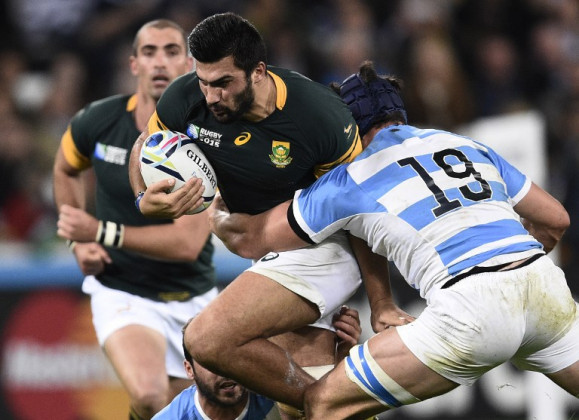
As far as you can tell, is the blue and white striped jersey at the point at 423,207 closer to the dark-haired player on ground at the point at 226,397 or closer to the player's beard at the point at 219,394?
the dark-haired player on ground at the point at 226,397

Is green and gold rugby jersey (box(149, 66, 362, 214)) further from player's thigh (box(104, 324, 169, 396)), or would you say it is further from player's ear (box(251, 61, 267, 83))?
player's thigh (box(104, 324, 169, 396))

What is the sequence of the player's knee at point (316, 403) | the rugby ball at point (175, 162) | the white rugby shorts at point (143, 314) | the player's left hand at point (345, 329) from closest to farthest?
the player's knee at point (316, 403)
the rugby ball at point (175, 162)
the player's left hand at point (345, 329)
the white rugby shorts at point (143, 314)

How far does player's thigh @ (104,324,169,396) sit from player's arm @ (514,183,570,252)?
2244 mm

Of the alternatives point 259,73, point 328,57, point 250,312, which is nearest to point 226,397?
point 250,312

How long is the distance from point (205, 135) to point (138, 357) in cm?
163

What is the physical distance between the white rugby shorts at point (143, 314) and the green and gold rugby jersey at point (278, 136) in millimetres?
1577

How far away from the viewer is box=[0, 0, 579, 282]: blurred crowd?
9.82m

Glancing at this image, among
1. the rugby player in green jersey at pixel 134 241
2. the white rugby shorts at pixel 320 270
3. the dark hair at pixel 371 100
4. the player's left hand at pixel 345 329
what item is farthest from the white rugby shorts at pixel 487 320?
the rugby player in green jersey at pixel 134 241

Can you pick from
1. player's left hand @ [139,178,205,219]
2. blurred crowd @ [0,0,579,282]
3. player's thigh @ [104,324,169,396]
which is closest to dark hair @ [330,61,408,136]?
player's left hand @ [139,178,205,219]

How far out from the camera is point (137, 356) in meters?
5.96

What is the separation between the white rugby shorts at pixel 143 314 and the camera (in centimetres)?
621

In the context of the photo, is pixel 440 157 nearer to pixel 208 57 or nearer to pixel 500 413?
pixel 208 57

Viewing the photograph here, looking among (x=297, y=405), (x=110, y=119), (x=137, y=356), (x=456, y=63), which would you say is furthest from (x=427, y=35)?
(x=297, y=405)

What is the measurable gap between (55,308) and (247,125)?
400cm
